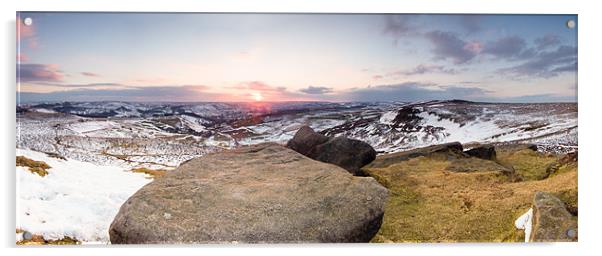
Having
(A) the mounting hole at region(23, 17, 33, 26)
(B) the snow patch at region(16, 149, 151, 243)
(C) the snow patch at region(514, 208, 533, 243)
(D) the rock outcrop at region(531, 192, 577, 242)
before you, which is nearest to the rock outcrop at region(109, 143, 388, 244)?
(B) the snow patch at region(16, 149, 151, 243)

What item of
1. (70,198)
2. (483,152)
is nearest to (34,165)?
(70,198)

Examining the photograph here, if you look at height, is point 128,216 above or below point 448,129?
below

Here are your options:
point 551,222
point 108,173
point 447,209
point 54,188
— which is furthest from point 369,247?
point 54,188

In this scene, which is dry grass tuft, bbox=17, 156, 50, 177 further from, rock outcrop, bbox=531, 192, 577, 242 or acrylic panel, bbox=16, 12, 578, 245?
rock outcrop, bbox=531, 192, 577, 242

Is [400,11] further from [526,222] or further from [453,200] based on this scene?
[526,222]

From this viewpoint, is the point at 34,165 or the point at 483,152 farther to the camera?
the point at 483,152

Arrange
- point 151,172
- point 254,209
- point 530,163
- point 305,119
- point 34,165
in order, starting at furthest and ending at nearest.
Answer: point 305,119 → point 530,163 → point 151,172 → point 34,165 → point 254,209

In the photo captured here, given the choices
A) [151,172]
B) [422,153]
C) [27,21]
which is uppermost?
[27,21]
